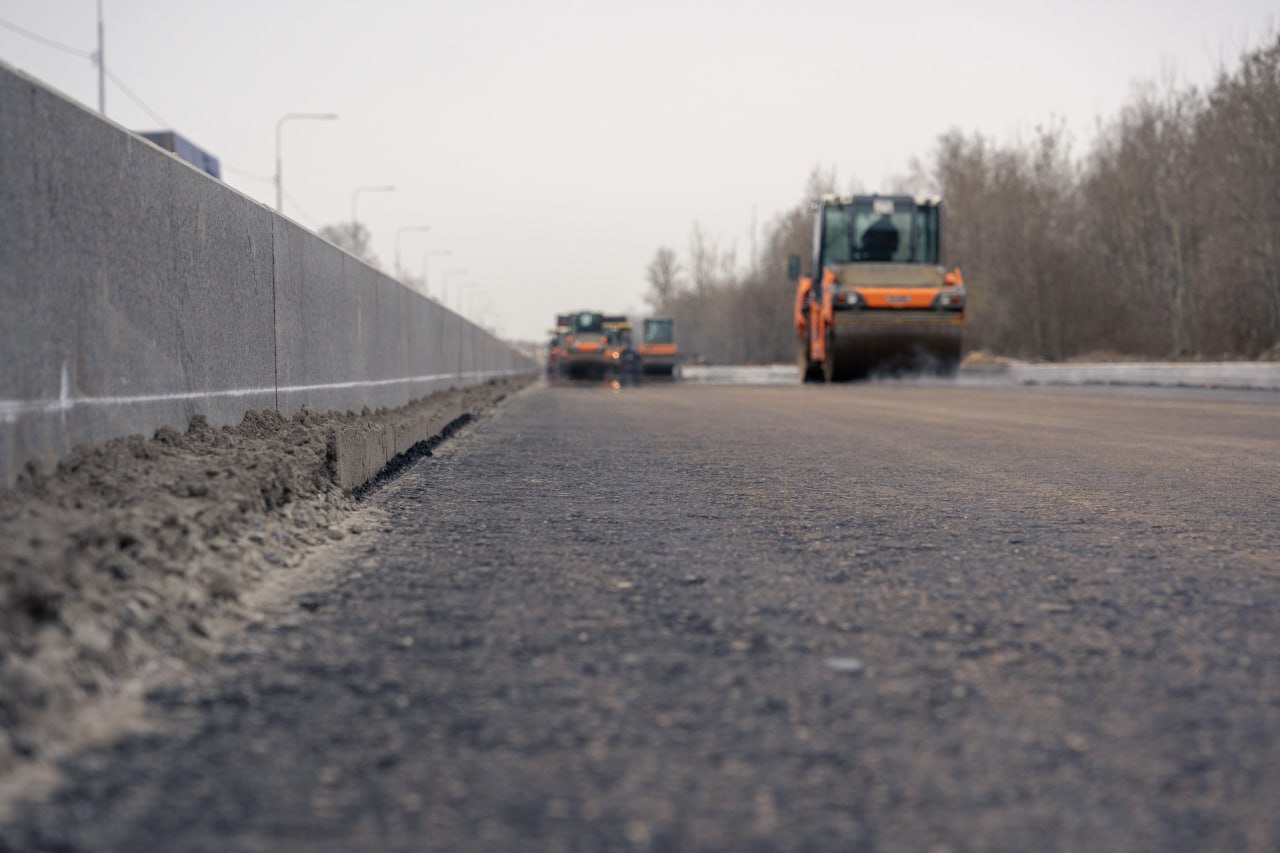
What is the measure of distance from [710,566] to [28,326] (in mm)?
2395

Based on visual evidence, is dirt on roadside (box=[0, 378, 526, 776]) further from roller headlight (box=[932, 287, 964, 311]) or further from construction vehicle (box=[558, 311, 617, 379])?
construction vehicle (box=[558, 311, 617, 379])

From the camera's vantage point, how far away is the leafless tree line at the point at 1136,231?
105 ft

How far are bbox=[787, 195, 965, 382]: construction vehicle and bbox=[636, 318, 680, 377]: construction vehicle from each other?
21.7m

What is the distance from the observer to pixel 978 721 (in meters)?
2.32

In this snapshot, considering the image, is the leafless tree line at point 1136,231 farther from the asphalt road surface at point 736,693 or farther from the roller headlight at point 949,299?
the asphalt road surface at point 736,693

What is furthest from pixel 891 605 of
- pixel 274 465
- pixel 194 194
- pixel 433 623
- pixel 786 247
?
pixel 786 247

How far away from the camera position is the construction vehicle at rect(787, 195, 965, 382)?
80.7 ft

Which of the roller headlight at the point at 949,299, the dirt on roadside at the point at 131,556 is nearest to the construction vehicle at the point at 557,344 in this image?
the roller headlight at the point at 949,299

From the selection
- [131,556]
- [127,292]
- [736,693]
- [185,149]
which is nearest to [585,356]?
[185,149]

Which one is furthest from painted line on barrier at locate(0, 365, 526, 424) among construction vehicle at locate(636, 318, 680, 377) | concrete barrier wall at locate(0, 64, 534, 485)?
construction vehicle at locate(636, 318, 680, 377)

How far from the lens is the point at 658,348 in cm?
4953

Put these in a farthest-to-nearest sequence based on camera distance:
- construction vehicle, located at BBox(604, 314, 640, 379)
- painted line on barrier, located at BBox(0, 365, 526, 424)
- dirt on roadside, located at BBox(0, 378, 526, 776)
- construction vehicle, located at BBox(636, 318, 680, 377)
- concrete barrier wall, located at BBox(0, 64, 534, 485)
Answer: construction vehicle, located at BBox(636, 318, 680, 377), construction vehicle, located at BBox(604, 314, 640, 379), concrete barrier wall, located at BBox(0, 64, 534, 485), painted line on barrier, located at BBox(0, 365, 526, 424), dirt on roadside, located at BBox(0, 378, 526, 776)

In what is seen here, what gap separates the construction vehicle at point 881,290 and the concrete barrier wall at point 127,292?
693 inches

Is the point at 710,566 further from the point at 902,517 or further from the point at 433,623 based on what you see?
the point at 902,517
